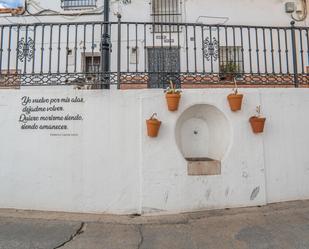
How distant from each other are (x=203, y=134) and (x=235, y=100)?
2.79 ft

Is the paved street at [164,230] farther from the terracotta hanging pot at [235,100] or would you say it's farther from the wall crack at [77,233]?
the terracotta hanging pot at [235,100]

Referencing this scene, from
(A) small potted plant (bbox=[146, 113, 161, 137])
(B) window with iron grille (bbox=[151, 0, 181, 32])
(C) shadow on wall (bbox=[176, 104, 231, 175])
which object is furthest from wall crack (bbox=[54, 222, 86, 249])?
(B) window with iron grille (bbox=[151, 0, 181, 32])

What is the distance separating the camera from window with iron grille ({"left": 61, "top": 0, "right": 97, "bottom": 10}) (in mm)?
9883

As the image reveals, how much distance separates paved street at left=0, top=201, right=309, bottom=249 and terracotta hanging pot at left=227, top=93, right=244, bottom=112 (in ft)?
5.26

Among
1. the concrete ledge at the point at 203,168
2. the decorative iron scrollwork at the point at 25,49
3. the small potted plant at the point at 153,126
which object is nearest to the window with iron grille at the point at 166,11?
the decorative iron scrollwork at the point at 25,49

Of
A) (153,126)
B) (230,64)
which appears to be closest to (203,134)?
(153,126)

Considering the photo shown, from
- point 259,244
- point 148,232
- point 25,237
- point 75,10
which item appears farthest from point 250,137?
point 75,10

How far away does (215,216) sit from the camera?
409cm

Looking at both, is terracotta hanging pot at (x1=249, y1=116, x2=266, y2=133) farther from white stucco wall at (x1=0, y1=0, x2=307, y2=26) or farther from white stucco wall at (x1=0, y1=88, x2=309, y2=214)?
white stucco wall at (x1=0, y1=0, x2=307, y2=26)

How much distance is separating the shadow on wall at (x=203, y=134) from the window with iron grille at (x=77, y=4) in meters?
7.11

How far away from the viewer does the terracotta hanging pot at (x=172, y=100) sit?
4289 millimetres

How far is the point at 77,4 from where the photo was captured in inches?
391

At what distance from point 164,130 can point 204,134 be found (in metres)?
0.91

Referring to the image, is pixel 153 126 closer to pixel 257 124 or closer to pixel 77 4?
pixel 257 124
